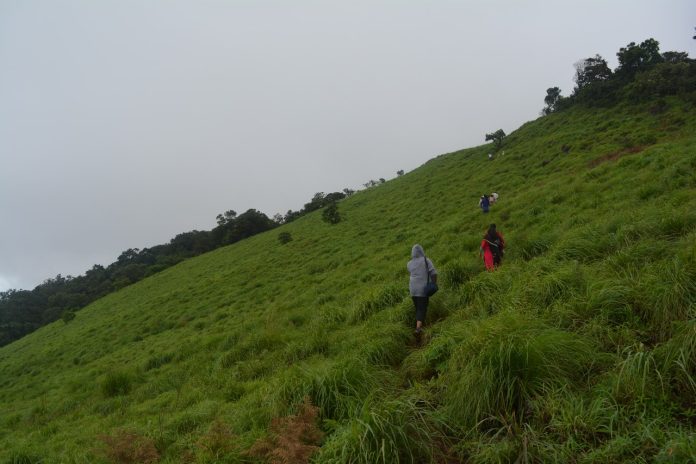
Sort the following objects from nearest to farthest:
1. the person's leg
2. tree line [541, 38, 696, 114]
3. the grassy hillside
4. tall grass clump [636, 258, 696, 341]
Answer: the grassy hillside < tall grass clump [636, 258, 696, 341] < the person's leg < tree line [541, 38, 696, 114]

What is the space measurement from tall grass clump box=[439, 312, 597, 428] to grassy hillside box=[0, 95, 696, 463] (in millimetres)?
19

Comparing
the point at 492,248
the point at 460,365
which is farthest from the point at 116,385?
the point at 492,248

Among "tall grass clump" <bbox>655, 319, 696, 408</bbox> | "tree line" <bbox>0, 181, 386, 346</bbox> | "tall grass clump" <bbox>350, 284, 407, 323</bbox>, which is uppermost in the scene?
"tree line" <bbox>0, 181, 386, 346</bbox>

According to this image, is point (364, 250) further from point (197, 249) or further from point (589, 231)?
point (197, 249)

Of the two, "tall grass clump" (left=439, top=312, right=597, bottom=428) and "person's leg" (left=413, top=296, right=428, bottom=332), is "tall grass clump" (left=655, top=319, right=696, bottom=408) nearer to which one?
"tall grass clump" (left=439, top=312, right=597, bottom=428)

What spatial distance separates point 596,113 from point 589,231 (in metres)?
31.0

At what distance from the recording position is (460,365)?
4.42 meters

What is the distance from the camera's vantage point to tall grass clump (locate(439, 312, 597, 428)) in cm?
376

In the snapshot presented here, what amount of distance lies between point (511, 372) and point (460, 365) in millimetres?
669

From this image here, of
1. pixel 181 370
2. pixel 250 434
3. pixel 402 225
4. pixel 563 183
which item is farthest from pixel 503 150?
pixel 250 434

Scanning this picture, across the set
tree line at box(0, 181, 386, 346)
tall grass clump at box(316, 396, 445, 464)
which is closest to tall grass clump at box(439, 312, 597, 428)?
tall grass clump at box(316, 396, 445, 464)

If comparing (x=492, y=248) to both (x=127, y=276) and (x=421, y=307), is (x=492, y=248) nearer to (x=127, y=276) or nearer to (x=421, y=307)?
(x=421, y=307)

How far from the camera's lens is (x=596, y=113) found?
32.1 m

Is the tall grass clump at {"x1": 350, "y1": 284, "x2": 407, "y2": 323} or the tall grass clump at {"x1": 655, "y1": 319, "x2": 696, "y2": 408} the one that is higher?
the tall grass clump at {"x1": 655, "y1": 319, "x2": 696, "y2": 408}
